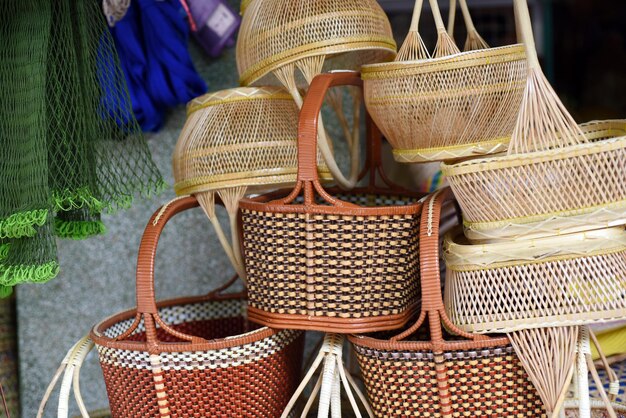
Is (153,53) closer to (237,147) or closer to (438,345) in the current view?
(237,147)

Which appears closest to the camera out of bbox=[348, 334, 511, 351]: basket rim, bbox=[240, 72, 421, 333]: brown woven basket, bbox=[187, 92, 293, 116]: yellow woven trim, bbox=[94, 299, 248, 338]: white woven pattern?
bbox=[348, 334, 511, 351]: basket rim

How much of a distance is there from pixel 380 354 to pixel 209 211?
55 cm

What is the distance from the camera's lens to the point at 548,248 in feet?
4.55

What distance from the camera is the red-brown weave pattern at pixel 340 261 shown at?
1.57 m

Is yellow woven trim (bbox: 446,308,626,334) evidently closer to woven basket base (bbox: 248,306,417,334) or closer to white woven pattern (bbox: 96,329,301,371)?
woven basket base (bbox: 248,306,417,334)

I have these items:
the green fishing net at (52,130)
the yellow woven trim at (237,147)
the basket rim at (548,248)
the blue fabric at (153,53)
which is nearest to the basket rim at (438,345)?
the basket rim at (548,248)

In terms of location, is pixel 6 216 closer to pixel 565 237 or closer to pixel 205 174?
pixel 205 174

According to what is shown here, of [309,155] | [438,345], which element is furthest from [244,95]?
[438,345]

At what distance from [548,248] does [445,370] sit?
1.01 ft

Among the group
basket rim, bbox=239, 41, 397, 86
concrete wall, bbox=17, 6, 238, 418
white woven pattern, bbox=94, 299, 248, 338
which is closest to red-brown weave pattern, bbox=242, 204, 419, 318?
basket rim, bbox=239, 41, 397, 86

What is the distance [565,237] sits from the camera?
138 cm

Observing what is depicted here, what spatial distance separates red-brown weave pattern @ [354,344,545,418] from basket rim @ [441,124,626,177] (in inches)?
14.0

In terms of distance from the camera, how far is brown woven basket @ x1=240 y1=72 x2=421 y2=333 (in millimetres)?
1561

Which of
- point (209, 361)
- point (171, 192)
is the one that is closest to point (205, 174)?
point (209, 361)
